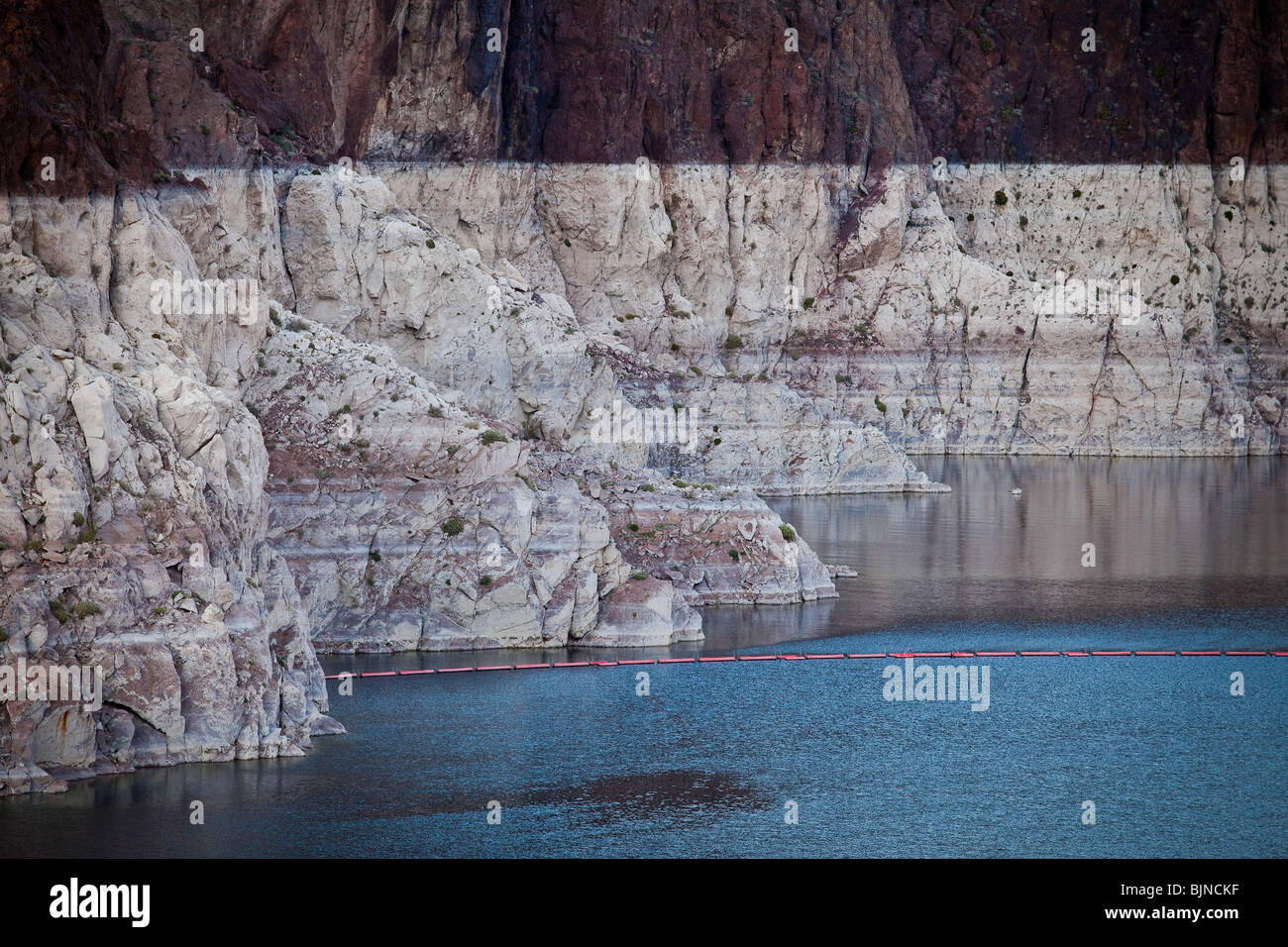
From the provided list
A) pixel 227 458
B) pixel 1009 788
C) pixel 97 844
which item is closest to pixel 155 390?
pixel 227 458

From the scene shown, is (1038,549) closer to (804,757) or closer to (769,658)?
(769,658)

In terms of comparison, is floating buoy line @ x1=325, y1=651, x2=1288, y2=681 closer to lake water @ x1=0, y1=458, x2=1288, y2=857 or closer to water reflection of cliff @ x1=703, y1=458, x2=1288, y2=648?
lake water @ x1=0, y1=458, x2=1288, y2=857

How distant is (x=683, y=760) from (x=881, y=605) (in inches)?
942

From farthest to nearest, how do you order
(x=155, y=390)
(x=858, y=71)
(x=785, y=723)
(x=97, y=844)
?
(x=858, y=71) → (x=785, y=723) → (x=155, y=390) → (x=97, y=844)

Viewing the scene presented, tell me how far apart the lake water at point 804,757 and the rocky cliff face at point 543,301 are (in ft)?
6.96

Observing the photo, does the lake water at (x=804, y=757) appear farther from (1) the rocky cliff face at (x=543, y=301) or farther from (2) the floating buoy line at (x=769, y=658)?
(1) the rocky cliff face at (x=543, y=301)

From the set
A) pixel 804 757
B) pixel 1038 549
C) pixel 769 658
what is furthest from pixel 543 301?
pixel 804 757

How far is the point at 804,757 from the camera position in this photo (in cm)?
4797

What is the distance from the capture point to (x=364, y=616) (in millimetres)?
57250

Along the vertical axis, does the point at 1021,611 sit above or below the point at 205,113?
below

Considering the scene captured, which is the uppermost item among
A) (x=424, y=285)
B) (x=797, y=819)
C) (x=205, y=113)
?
(x=205, y=113)

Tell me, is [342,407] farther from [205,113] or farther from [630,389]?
[630,389]

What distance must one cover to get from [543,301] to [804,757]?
151ft

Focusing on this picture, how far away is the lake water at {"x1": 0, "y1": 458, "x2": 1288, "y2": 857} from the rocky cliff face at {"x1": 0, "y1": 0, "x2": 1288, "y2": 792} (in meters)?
2.12
